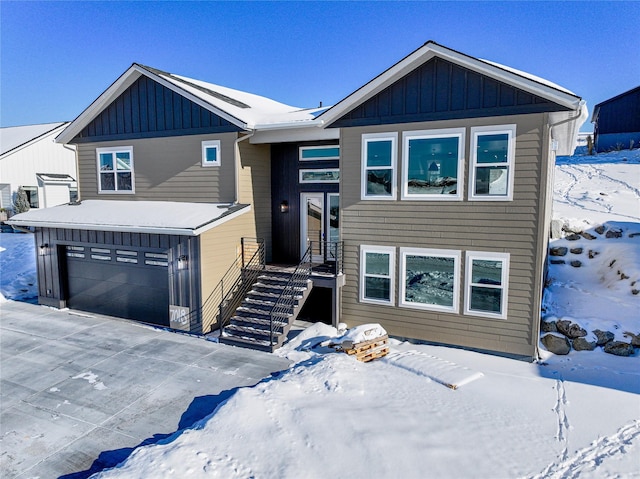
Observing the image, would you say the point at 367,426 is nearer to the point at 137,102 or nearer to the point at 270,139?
the point at 270,139

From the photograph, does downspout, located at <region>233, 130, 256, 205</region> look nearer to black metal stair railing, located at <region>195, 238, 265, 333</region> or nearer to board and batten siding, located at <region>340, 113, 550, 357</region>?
black metal stair railing, located at <region>195, 238, 265, 333</region>

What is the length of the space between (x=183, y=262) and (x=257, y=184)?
3.22 metres

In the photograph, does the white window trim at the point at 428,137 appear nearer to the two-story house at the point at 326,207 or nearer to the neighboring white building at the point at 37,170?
the two-story house at the point at 326,207

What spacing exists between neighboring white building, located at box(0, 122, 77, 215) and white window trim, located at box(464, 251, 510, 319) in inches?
965

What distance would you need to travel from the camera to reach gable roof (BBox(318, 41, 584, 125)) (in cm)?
784

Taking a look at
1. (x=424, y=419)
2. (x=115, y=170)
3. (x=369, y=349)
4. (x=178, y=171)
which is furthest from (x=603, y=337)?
(x=115, y=170)

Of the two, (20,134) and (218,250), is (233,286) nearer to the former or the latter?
(218,250)

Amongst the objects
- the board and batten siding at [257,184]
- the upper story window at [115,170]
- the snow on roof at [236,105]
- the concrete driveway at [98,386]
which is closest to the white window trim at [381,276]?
the concrete driveway at [98,386]

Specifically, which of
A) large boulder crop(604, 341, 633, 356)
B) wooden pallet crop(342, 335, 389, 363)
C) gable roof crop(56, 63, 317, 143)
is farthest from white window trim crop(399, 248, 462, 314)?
gable roof crop(56, 63, 317, 143)

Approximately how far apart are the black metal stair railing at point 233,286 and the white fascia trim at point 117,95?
11.1ft

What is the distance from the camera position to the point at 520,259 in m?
8.55

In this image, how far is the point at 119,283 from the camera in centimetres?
1152

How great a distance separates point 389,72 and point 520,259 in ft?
16.0

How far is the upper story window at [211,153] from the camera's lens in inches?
450
